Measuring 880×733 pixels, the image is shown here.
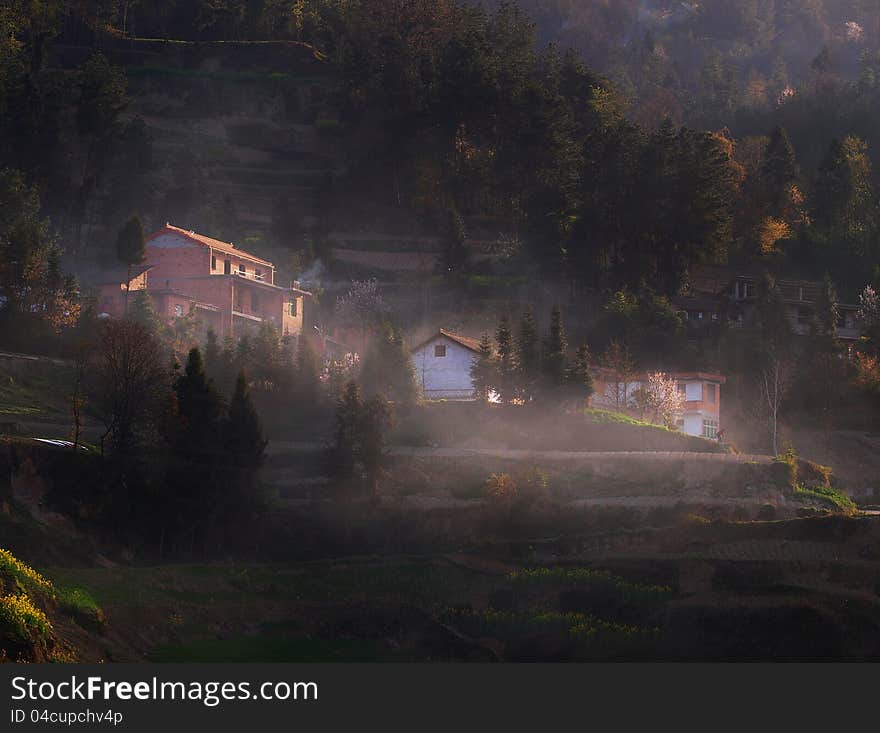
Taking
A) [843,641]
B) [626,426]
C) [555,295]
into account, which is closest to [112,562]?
[843,641]

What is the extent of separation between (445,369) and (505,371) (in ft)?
18.0

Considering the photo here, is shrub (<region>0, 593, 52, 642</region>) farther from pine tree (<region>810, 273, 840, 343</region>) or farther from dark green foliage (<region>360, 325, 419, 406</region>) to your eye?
pine tree (<region>810, 273, 840, 343</region>)

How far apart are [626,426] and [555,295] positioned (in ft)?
59.1

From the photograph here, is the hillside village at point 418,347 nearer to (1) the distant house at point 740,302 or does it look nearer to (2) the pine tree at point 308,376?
(2) the pine tree at point 308,376

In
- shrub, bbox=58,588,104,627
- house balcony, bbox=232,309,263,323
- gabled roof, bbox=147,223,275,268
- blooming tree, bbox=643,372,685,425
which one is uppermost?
gabled roof, bbox=147,223,275,268

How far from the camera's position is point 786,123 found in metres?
99.0

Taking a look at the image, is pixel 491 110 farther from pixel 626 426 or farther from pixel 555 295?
pixel 626 426

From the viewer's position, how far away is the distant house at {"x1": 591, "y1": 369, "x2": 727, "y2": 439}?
63938mm

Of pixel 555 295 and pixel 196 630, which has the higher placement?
pixel 555 295

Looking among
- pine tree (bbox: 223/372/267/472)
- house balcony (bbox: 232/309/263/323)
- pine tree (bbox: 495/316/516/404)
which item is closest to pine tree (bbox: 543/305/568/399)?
pine tree (bbox: 495/316/516/404)

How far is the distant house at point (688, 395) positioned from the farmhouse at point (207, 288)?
1562 centimetres

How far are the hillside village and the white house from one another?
6.2 inches

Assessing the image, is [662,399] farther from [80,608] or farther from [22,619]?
[22,619]

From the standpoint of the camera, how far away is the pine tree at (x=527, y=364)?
57.3m
